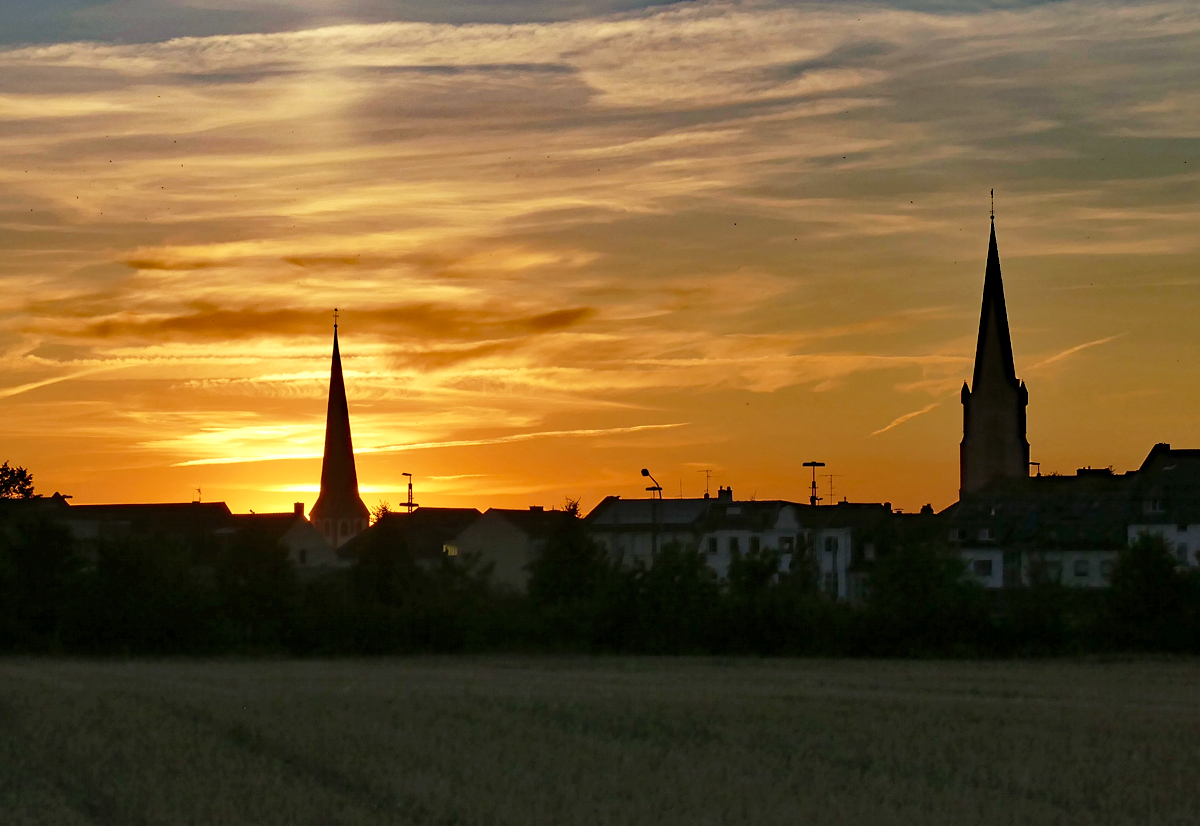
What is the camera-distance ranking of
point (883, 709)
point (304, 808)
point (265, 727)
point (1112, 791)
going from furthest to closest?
point (883, 709), point (265, 727), point (1112, 791), point (304, 808)

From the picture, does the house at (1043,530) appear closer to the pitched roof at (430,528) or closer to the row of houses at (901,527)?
the row of houses at (901,527)

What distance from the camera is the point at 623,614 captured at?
53250mm

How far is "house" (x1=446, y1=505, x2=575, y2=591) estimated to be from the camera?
116 meters

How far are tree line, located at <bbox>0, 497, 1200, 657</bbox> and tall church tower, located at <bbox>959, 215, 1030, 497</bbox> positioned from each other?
131 m

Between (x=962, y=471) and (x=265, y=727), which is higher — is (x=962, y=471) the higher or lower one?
the higher one

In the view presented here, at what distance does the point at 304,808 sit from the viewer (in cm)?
1884

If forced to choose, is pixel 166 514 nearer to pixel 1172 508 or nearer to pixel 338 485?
pixel 338 485

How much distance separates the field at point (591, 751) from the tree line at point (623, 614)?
13.1 metres

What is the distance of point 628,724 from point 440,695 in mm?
6275

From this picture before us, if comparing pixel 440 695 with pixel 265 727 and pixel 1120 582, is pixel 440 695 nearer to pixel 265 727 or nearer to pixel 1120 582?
pixel 265 727

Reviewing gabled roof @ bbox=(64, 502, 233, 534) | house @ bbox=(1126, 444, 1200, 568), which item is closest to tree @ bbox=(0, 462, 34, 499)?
gabled roof @ bbox=(64, 502, 233, 534)

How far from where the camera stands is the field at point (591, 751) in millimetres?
19031

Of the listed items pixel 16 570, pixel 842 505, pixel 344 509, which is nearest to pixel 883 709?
pixel 16 570

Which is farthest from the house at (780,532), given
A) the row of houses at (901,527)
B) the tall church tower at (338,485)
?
the tall church tower at (338,485)
